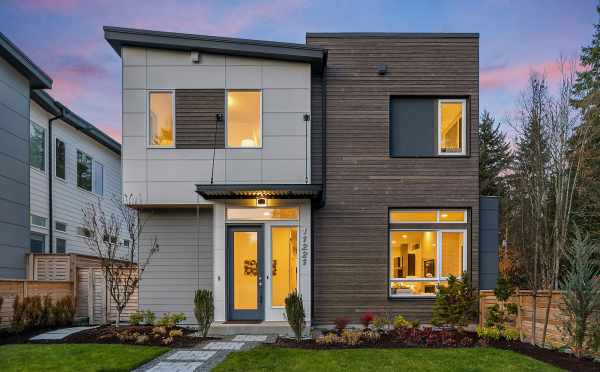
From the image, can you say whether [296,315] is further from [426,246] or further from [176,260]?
[426,246]

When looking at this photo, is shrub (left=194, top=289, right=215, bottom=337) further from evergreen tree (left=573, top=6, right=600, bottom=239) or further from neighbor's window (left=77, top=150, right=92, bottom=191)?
evergreen tree (left=573, top=6, right=600, bottom=239)

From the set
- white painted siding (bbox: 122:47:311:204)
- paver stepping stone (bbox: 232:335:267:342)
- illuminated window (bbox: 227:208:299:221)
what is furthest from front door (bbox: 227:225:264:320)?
white painted siding (bbox: 122:47:311:204)

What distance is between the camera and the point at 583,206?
13398 millimetres

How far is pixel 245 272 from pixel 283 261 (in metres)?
0.91

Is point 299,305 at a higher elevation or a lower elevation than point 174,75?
lower

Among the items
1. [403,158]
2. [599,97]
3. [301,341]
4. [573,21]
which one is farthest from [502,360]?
[573,21]

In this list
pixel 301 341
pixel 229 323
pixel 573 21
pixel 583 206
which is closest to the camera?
pixel 301 341

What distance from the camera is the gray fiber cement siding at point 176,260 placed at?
9312 millimetres

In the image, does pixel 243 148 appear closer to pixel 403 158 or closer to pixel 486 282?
pixel 403 158

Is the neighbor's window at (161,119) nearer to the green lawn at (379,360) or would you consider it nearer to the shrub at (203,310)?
the shrub at (203,310)

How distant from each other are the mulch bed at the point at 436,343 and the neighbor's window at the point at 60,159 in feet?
34.6

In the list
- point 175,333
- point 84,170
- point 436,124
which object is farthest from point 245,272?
point 84,170

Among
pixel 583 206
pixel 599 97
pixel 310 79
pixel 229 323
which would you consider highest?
pixel 599 97

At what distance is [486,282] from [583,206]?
677 centimetres
